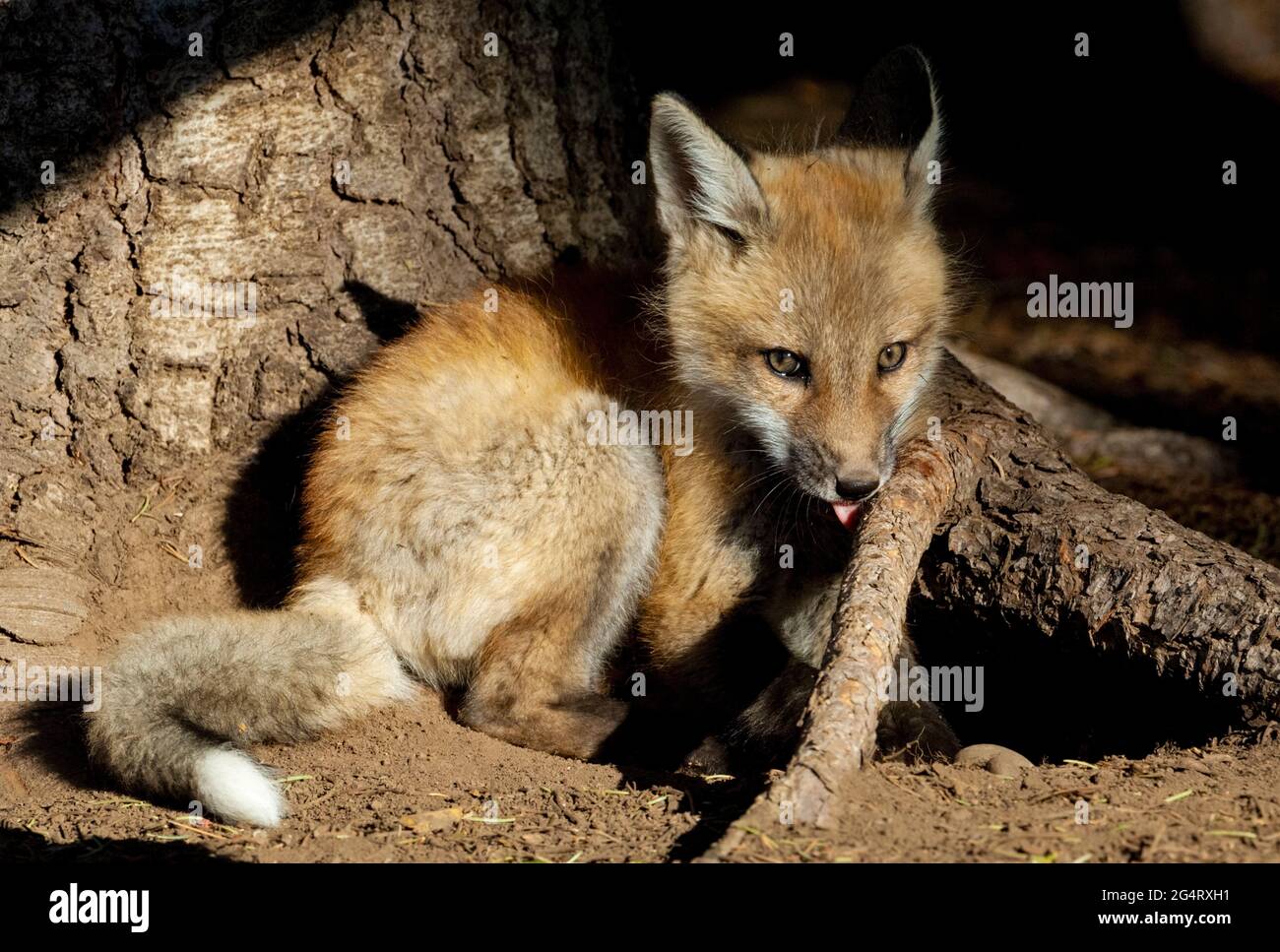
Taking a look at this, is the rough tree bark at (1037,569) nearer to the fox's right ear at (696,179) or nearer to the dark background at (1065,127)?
the fox's right ear at (696,179)

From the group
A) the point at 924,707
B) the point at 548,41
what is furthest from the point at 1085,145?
the point at 924,707

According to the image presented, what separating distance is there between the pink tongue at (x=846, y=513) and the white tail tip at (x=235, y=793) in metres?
1.90

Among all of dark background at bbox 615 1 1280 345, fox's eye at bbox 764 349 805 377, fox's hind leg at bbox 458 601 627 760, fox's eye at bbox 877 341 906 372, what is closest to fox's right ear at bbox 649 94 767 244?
fox's eye at bbox 764 349 805 377

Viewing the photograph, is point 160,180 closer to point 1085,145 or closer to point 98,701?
point 98,701

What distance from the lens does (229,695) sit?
10.6ft

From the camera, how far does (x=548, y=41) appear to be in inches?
170

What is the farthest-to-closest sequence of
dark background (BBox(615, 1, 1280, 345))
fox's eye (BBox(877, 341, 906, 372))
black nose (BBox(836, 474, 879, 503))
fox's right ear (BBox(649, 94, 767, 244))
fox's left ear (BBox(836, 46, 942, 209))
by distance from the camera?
dark background (BBox(615, 1, 1280, 345))
fox's left ear (BBox(836, 46, 942, 209))
fox's eye (BBox(877, 341, 906, 372))
fox's right ear (BBox(649, 94, 767, 244))
black nose (BBox(836, 474, 879, 503))

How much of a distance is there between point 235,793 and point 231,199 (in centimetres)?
218

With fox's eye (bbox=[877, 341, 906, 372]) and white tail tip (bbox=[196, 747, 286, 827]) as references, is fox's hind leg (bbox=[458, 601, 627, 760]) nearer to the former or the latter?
white tail tip (bbox=[196, 747, 286, 827])

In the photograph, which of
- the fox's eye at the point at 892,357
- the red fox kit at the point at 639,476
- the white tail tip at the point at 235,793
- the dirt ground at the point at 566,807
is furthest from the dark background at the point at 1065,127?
the white tail tip at the point at 235,793

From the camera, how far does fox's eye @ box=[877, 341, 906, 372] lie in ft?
12.0

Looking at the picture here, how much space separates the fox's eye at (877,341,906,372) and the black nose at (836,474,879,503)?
1.59ft

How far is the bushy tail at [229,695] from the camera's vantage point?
2.87 metres

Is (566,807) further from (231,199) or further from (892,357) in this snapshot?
(231,199)
